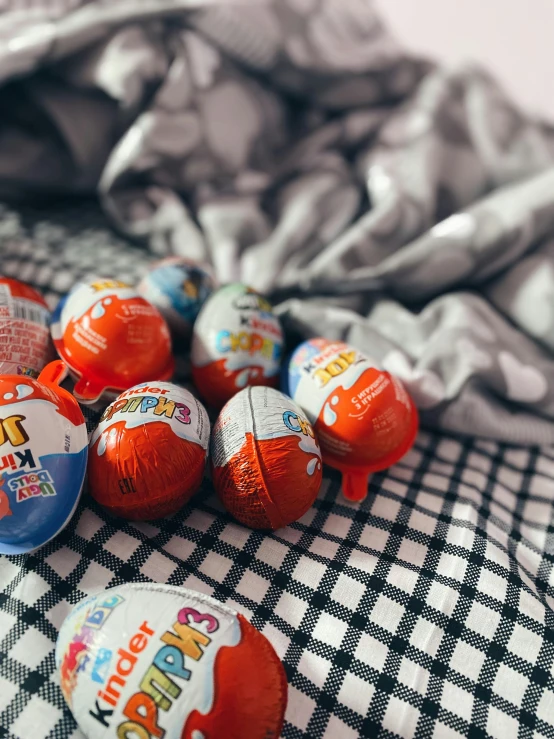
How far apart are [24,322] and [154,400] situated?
0.20m

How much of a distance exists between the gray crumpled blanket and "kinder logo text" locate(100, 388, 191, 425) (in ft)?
0.88

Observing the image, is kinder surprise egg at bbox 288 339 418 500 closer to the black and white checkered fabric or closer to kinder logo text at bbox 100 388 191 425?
the black and white checkered fabric

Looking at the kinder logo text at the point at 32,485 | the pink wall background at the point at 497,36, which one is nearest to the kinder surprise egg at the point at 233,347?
the kinder logo text at the point at 32,485

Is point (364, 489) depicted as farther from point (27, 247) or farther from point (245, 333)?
point (27, 247)

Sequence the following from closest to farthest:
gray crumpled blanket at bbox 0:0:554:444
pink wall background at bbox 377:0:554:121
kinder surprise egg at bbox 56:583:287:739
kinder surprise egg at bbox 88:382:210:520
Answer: kinder surprise egg at bbox 56:583:287:739 < kinder surprise egg at bbox 88:382:210:520 < gray crumpled blanket at bbox 0:0:554:444 < pink wall background at bbox 377:0:554:121

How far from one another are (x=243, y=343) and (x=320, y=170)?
480 mm

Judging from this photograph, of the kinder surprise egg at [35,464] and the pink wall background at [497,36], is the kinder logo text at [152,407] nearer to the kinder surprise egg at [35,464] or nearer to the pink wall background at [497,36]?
the kinder surprise egg at [35,464]

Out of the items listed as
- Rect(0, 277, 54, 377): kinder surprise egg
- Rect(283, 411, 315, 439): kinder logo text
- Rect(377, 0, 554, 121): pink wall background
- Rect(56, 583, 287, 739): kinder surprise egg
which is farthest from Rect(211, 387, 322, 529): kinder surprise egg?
Rect(377, 0, 554, 121): pink wall background

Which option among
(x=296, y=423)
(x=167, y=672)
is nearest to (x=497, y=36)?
(x=296, y=423)

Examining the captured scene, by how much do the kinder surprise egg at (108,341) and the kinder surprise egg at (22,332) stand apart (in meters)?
0.02

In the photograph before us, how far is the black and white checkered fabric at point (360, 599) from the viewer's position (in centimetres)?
49

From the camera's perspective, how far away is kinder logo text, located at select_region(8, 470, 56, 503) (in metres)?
0.50

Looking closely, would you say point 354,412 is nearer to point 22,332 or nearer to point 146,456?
point 146,456

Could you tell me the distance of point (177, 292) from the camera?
0.74 meters
